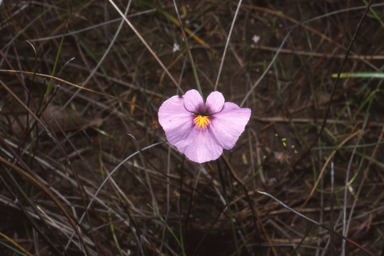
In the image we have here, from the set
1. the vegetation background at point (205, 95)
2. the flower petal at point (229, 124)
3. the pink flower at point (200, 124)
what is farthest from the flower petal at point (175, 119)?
the vegetation background at point (205, 95)

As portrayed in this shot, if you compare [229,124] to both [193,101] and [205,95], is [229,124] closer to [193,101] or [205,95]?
[193,101]

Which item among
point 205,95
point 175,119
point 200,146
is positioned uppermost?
point 205,95

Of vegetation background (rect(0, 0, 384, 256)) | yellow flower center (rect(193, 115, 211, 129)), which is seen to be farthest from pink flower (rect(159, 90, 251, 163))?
vegetation background (rect(0, 0, 384, 256))

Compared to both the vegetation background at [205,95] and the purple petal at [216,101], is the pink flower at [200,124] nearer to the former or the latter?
the purple petal at [216,101]

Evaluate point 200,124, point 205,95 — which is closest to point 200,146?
point 200,124

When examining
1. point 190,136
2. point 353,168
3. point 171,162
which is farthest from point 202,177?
point 353,168

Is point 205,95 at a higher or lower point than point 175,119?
higher

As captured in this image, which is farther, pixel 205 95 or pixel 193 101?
pixel 205 95
